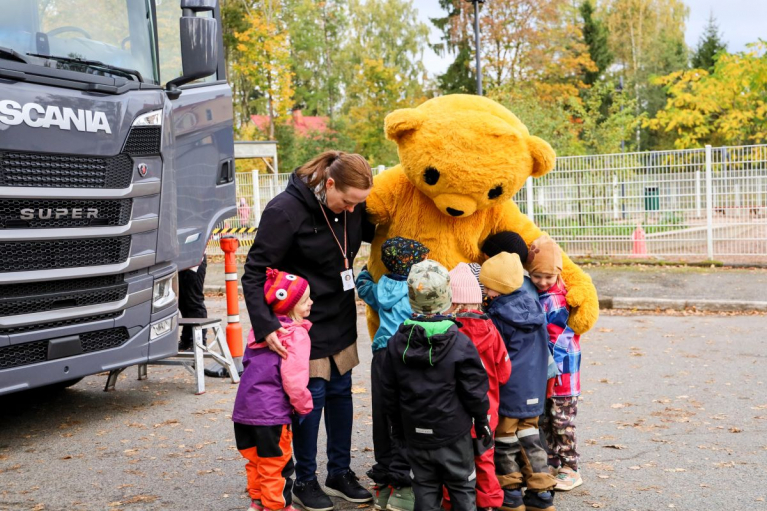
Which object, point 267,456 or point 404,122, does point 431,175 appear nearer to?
point 404,122

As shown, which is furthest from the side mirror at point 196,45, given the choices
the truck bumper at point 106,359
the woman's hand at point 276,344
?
the woman's hand at point 276,344

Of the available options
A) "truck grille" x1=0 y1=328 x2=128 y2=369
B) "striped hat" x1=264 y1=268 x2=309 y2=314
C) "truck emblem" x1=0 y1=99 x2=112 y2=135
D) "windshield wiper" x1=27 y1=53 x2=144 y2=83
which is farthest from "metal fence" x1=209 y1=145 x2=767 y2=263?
"striped hat" x1=264 y1=268 x2=309 y2=314

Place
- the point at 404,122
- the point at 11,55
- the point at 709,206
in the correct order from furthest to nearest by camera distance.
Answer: the point at 709,206 → the point at 11,55 → the point at 404,122

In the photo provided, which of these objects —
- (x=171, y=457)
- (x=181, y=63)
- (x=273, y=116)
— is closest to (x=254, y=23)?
(x=273, y=116)

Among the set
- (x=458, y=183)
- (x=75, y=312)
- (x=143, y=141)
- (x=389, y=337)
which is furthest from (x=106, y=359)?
(x=458, y=183)

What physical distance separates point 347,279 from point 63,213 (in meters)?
2.16

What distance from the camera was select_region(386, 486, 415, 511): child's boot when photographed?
156 inches

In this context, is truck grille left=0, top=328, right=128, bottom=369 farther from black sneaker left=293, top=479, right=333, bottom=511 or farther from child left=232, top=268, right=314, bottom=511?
black sneaker left=293, top=479, right=333, bottom=511

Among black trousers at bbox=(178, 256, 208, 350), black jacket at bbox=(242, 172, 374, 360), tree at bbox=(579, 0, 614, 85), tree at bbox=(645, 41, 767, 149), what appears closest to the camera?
black jacket at bbox=(242, 172, 374, 360)

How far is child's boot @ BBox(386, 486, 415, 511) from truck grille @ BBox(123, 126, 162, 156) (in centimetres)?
296

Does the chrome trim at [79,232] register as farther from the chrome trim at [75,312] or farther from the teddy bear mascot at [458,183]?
the teddy bear mascot at [458,183]

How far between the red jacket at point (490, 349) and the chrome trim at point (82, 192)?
2751mm

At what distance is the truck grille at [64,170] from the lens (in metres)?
4.78

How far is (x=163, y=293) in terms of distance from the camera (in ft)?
19.3
